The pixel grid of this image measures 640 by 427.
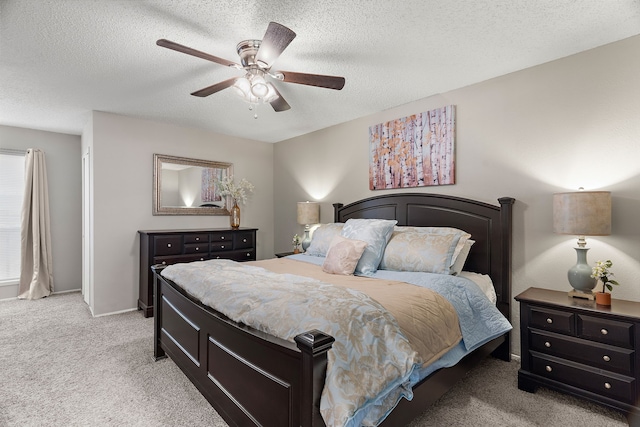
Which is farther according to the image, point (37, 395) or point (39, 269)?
point (39, 269)

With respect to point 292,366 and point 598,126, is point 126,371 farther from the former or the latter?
point 598,126

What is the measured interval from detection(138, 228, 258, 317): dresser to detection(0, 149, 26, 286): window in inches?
84.8

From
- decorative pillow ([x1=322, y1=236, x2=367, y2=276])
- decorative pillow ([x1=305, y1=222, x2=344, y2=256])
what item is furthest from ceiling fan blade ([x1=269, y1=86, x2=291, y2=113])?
decorative pillow ([x1=305, y1=222, x2=344, y2=256])

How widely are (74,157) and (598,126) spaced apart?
21.4 feet

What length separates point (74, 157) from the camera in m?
4.95

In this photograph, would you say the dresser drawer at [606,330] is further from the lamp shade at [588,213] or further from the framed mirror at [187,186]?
the framed mirror at [187,186]

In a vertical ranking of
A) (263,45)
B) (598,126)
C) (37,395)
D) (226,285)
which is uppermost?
(263,45)

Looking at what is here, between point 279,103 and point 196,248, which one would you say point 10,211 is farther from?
point 279,103

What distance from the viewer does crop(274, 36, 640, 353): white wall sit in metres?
2.25

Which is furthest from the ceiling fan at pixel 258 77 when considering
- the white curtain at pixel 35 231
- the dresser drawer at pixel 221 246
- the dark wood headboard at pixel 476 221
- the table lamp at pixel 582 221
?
the white curtain at pixel 35 231

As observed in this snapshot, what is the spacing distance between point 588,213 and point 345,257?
5.70 feet

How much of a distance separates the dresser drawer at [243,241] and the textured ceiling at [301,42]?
76.6 inches

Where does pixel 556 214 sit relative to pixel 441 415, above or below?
above

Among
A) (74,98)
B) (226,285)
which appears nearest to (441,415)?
(226,285)
